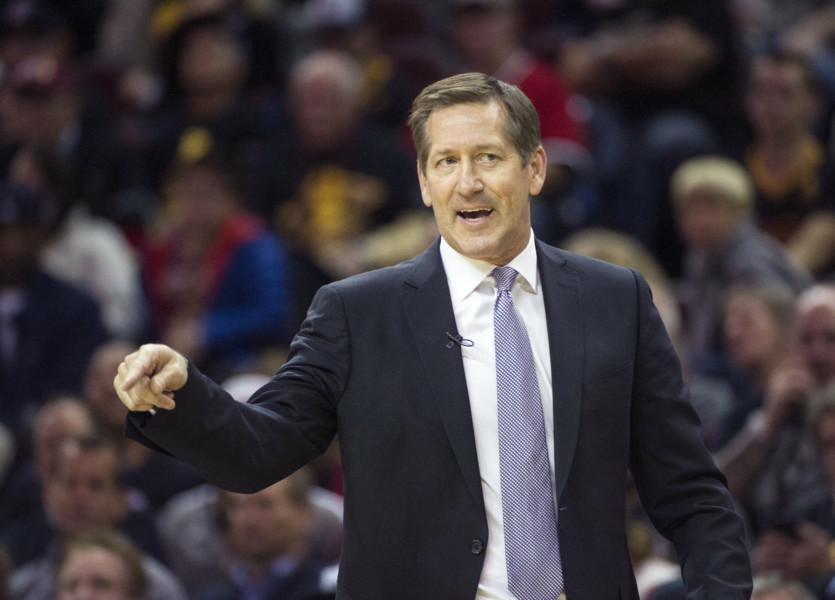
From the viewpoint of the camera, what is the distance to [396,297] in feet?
8.14

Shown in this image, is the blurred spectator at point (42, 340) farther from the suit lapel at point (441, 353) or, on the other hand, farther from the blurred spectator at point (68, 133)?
the suit lapel at point (441, 353)

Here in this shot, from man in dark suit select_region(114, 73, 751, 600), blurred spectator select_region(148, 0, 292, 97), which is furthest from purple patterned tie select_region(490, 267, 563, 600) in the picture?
blurred spectator select_region(148, 0, 292, 97)

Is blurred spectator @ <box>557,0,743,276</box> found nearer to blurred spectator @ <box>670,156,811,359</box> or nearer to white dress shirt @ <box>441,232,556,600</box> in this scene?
blurred spectator @ <box>670,156,811,359</box>

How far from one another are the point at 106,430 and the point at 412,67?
11.2 ft

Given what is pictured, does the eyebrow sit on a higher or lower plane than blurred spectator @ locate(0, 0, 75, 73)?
higher

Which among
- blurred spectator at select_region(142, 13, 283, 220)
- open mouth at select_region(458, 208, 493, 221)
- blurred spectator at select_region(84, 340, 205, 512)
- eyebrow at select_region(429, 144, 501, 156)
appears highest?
eyebrow at select_region(429, 144, 501, 156)

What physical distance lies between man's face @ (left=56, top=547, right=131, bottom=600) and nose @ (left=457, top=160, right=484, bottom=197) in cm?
277

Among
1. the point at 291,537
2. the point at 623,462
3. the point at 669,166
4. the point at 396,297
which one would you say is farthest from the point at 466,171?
the point at 669,166

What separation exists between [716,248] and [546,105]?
125 cm

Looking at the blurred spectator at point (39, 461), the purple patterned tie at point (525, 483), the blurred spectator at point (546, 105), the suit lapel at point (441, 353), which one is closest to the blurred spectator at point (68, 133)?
the blurred spectator at point (39, 461)

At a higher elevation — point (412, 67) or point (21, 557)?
point (412, 67)

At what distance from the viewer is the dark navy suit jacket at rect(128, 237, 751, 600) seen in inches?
90.4

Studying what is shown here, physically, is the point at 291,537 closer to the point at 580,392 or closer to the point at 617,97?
the point at 580,392

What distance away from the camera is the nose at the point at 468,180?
239 centimetres
